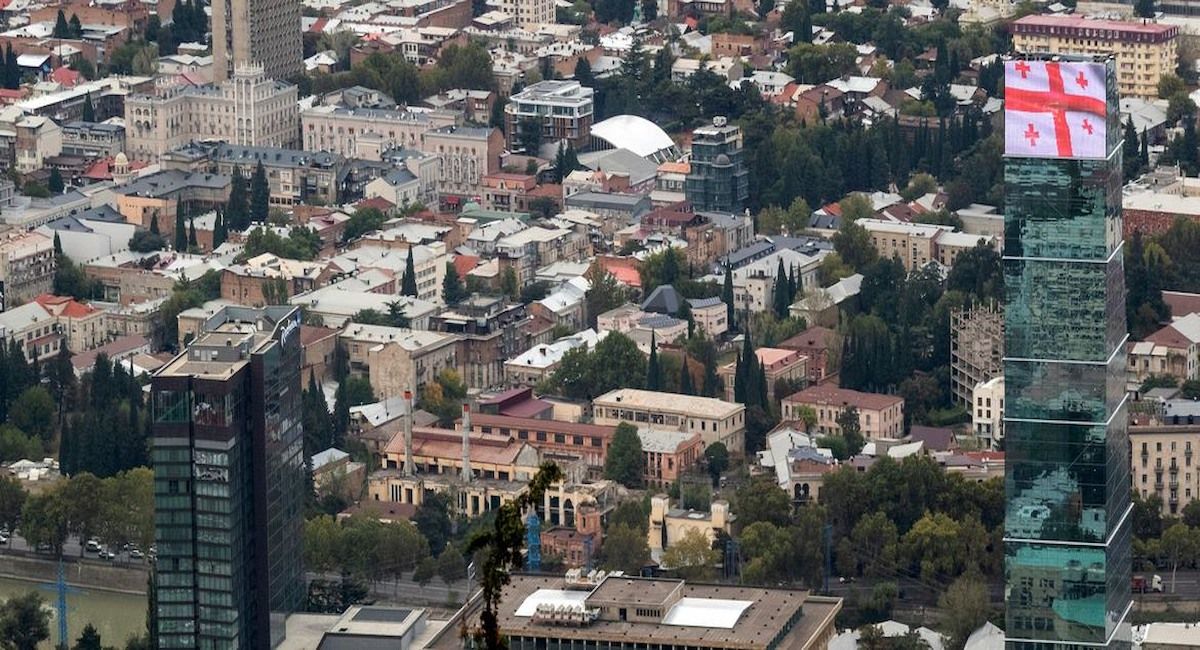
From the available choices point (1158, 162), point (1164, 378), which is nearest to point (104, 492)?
point (1164, 378)

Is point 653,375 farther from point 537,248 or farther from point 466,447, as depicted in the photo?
point 537,248

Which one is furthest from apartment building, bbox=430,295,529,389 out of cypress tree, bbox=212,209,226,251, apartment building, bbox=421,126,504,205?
apartment building, bbox=421,126,504,205

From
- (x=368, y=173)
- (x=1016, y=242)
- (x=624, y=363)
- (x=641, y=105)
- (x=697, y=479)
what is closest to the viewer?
(x=1016, y=242)

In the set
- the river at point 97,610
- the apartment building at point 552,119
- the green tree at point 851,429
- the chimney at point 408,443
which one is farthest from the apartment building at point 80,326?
the apartment building at point 552,119

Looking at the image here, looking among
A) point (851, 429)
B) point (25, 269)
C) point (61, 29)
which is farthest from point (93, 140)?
point (851, 429)

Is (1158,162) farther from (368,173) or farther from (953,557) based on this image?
(953,557)

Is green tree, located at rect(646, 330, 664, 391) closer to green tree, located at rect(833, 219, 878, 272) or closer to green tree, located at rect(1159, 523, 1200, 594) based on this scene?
green tree, located at rect(833, 219, 878, 272)
